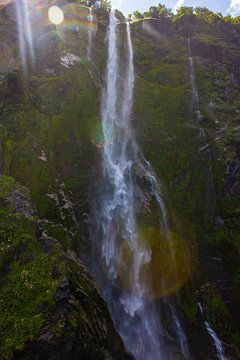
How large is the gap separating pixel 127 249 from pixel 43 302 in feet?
28.3

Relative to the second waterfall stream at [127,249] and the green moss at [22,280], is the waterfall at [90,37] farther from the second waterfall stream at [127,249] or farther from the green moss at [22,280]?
the green moss at [22,280]

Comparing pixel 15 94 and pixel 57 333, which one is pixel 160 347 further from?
pixel 15 94

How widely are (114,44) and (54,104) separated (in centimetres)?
1524

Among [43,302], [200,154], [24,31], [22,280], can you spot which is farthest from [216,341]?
[24,31]

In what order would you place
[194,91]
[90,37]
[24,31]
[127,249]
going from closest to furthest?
[127,249], [24,31], [194,91], [90,37]

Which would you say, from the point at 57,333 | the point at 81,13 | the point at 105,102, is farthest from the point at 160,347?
the point at 81,13

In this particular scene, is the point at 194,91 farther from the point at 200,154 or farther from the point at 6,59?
the point at 6,59

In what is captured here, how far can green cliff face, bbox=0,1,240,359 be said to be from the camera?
9430 mm

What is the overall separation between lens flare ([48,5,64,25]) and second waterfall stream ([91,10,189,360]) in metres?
13.4

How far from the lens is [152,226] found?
19.0 meters

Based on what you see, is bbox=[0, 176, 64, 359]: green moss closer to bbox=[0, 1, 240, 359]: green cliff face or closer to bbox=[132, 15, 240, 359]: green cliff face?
bbox=[0, 1, 240, 359]: green cliff face

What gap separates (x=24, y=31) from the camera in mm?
28203

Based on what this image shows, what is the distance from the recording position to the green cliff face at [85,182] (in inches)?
371

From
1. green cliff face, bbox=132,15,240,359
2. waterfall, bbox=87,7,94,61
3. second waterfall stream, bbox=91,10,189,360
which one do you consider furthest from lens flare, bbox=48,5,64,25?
second waterfall stream, bbox=91,10,189,360
